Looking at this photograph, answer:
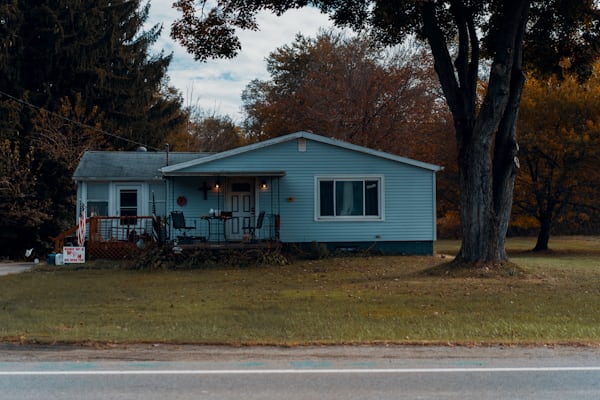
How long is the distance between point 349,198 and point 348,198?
3 cm

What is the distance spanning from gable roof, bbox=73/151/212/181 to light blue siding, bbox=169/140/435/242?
7.00 ft

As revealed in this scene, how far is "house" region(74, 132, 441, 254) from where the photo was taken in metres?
22.2

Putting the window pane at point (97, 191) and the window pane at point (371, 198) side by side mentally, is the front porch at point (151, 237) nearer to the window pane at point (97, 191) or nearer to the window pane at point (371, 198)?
the window pane at point (97, 191)

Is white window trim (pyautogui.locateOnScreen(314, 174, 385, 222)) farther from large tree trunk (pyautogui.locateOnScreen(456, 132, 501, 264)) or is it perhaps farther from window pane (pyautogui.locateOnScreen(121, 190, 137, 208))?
window pane (pyautogui.locateOnScreen(121, 190, 137, 208))

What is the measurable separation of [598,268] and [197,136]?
119 feet

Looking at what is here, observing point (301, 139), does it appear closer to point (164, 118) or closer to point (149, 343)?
point (149, 343)

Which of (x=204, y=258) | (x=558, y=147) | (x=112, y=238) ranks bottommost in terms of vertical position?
(x=204, y=258)

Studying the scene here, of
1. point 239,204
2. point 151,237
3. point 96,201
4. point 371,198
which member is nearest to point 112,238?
point 151,237

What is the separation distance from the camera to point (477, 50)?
1798cm

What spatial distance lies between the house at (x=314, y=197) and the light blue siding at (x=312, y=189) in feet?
0.11

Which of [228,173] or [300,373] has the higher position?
[228,173]

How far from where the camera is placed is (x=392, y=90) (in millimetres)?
38250

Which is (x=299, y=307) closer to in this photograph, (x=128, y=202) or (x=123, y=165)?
(x=128, y=202)

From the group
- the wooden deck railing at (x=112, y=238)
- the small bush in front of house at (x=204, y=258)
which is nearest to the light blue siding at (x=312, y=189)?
the wooden deck railing at (x=112, y=238)
